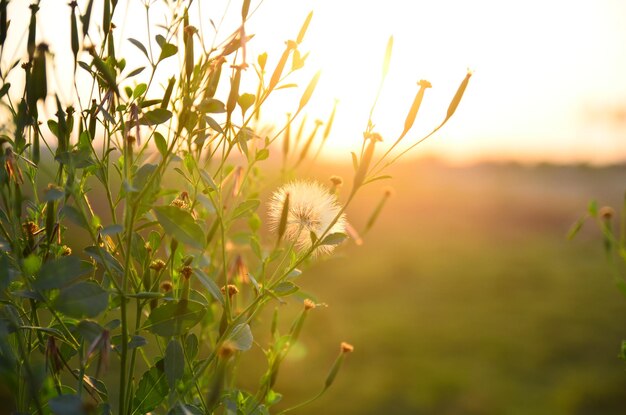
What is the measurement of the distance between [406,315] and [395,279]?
121cm

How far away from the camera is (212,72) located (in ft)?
2.20

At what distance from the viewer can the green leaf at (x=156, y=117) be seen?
2.15ft

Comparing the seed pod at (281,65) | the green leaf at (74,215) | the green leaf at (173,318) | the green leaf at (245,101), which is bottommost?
the green leaf at (173,318)

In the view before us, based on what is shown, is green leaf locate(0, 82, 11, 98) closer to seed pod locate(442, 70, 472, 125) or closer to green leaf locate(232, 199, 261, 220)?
green leaf locate(232, 199, 261, 220)

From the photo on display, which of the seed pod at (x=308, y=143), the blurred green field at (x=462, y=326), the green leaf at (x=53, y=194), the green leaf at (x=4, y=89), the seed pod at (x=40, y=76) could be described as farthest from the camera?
the blurred green field at (x=462, y=326)

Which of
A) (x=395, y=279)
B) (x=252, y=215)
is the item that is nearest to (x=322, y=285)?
(x=395, y=279)

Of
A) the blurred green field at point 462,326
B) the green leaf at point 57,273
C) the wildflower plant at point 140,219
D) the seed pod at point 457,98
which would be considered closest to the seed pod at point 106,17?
the wildflower plant at point 140,219

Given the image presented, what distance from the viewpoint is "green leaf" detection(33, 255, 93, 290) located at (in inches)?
21.0

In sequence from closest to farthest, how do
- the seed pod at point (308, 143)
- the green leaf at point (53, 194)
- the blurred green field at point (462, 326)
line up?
the green leaf at point (53, 194) < the seed pod at point (308, 143) < the blurred green field at point (462, 326)

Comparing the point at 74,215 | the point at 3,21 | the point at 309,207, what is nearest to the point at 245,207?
the point at 309,207

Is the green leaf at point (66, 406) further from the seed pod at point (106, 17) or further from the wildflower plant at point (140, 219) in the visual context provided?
the seed pod at point (106, 17)

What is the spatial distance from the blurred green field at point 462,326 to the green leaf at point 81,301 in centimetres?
232

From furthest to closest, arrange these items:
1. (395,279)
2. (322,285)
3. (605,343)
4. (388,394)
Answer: (395,279), (322,285), (605,343), (388,394)

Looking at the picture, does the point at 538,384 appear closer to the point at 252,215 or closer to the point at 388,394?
the point at 388,394
